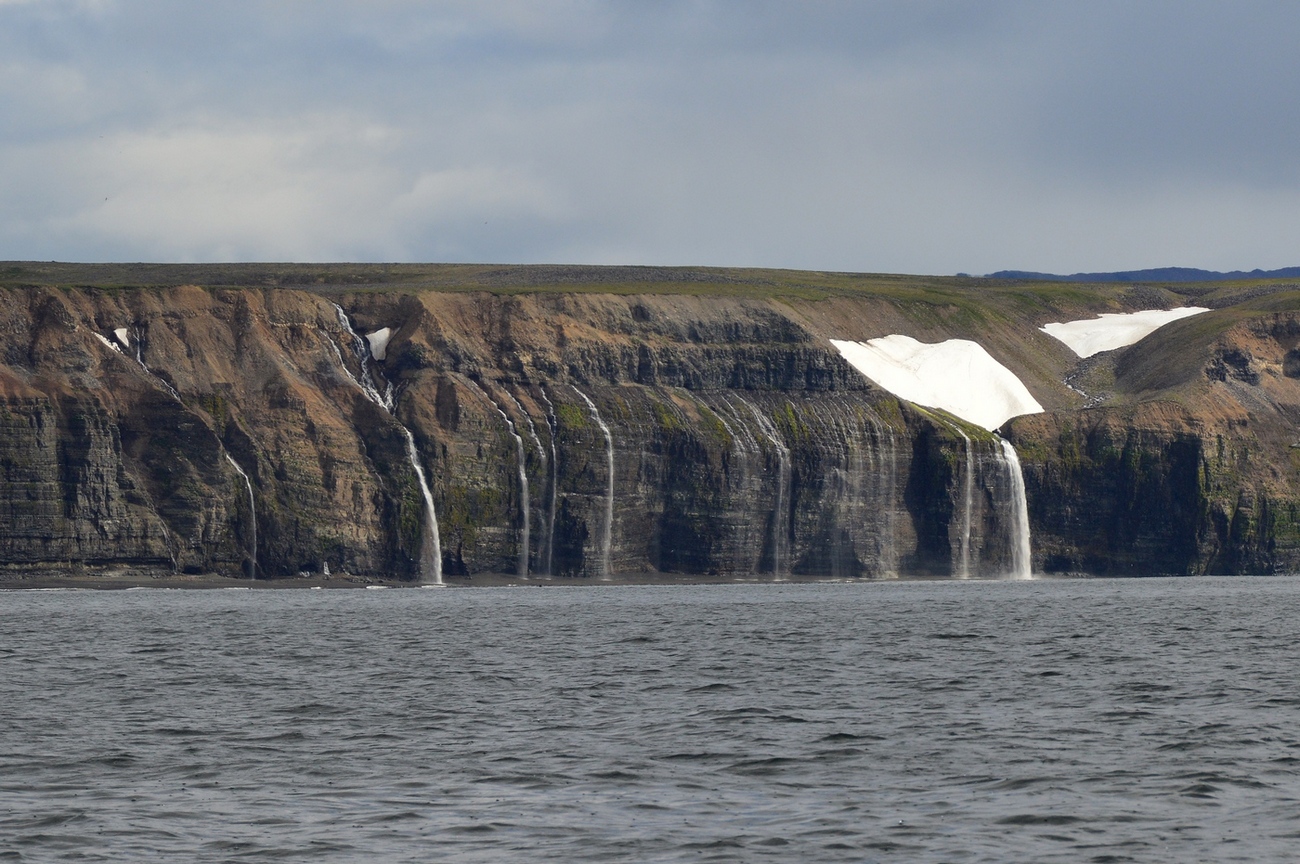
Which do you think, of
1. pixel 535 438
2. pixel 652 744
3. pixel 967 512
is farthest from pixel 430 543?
pixel 652 744

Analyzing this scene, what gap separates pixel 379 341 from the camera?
505ft

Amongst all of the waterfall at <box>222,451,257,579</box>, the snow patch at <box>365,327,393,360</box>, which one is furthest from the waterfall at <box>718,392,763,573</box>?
the waterfall at <box>222,451,257,579</box>

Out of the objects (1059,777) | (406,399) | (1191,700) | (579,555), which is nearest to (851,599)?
(579,555)

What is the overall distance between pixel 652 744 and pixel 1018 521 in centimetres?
12175

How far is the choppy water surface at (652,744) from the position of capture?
28.0m

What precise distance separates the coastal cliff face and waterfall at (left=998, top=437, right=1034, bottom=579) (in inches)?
37.5

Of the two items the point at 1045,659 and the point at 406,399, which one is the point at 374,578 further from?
the point at 1045,659

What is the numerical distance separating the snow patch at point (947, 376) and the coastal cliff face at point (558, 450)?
265 inches

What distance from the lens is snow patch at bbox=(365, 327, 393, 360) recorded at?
5989 inches

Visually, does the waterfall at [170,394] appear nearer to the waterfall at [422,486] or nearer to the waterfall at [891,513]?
the waterfall at [422,486]

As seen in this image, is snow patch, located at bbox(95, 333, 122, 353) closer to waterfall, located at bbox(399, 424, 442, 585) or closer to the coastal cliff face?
the coastal cliff face

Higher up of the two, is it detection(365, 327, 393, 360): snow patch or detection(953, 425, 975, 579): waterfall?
detection(365, 327, 393, 360): snow patch

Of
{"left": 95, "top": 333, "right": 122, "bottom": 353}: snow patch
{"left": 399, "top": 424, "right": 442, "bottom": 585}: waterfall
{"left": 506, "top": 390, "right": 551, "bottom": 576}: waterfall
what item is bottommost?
{"left": 399, "top": 424, "right": 442, "bottom": 585}: waterfall

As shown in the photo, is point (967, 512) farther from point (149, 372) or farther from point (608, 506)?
point (149, 372)
